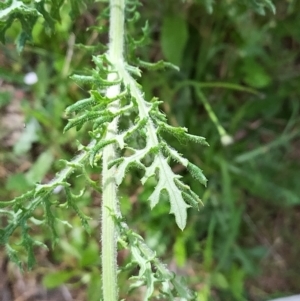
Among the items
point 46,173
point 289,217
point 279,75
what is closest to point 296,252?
point 289,217

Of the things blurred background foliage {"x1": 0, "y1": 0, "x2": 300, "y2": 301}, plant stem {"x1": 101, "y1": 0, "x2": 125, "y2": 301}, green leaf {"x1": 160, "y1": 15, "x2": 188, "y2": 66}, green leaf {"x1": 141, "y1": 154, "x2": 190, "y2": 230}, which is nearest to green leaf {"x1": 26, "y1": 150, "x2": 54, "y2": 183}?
blurred background foliage {"x1": 0, "y1": 0, "x2": 300, "y2": 301}

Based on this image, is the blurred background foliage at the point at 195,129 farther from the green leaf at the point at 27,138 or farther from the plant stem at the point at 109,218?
the plant stem at the point at 109,218

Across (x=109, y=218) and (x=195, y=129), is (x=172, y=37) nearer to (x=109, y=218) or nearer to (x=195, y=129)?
(x=195, y=129)

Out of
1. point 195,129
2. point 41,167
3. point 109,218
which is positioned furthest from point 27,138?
point 109,218

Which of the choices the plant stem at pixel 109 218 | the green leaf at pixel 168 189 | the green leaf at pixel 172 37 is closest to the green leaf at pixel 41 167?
the green leaf at pixel 172 37

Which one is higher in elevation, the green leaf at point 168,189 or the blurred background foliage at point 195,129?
the blurred background foliage at point 195,129

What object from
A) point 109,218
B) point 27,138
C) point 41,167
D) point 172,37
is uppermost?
point 172,37

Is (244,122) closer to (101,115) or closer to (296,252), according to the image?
(296,252)

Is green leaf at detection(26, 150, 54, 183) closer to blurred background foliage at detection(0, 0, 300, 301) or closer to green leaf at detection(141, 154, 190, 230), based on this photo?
blurred background foliage at detection(0, 0, 300, 301)
